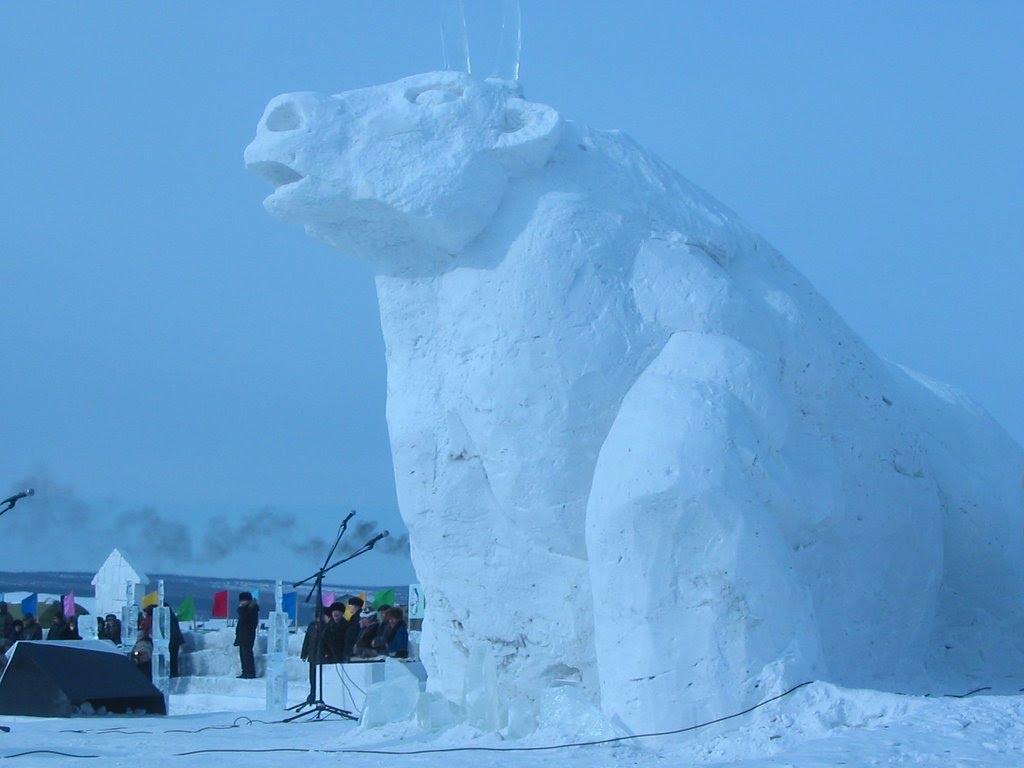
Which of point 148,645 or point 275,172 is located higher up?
point 275,172

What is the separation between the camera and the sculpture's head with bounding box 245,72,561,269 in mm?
5941

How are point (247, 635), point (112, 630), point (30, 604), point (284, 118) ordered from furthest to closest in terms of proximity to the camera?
point (30, 604), point (112, 630), point (247, 635), point (284, 118)

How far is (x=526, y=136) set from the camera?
6.13 metres

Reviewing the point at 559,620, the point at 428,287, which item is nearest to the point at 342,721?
the point at 559,620

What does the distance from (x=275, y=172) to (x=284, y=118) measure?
0.26m

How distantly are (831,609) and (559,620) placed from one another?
4.36ft

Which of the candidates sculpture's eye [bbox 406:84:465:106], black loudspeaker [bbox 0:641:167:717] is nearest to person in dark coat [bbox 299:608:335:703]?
black loudspeaker [bbox 0:641:167:717]

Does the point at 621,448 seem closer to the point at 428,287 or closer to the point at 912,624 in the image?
the point at 428,287

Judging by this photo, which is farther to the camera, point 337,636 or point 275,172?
point 337,636

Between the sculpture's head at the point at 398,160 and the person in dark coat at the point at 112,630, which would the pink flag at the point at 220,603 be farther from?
the sculpture's head at the point at 398,160

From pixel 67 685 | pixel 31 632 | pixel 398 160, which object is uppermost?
pixel 398 160

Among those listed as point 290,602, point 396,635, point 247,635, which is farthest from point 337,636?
point 290,602

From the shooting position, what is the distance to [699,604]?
5199 mm

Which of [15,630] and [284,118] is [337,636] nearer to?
[15,630]
